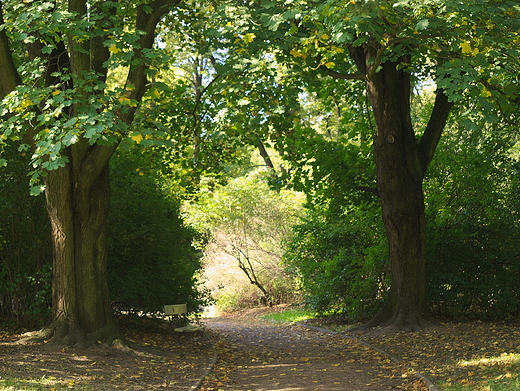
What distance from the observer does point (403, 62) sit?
467 inches

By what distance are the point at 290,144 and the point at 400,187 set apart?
2917 millimetres

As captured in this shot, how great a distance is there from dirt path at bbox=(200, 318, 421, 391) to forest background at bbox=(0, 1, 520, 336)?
6.52ft

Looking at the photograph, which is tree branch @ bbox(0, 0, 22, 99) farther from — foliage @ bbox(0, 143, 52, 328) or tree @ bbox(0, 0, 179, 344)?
foliage @ bbox(0, 143, 52, 328)

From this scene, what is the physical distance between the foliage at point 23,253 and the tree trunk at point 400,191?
284 inches

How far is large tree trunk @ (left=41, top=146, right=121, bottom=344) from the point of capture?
9.98 meters

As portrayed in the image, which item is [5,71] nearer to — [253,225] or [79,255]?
[79,255]

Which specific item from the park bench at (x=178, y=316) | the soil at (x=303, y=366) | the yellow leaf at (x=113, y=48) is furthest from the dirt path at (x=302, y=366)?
the yellow leaf at (x=113, y=48)

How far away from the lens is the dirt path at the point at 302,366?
8203 millimetres

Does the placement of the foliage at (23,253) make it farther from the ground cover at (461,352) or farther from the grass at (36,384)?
the ground cover at (461,352)

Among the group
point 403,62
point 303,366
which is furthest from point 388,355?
point 403,62

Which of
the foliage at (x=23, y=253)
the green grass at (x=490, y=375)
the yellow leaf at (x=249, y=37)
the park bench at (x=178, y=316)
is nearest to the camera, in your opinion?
the green grass at (x=490, y=375)

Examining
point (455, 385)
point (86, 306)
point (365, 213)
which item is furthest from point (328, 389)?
point (365, 213)

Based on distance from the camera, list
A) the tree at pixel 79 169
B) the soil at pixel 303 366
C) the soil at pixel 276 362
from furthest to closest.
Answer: the tree at pixel 79 169 < the soil at pixel 303 366 < the soil at pixel 276 362

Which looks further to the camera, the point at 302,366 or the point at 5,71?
the point at 302,366
